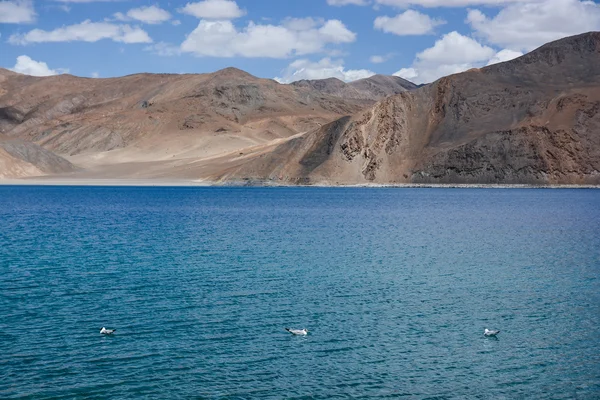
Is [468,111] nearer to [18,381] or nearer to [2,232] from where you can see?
[2,232]

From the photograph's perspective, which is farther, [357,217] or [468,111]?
[468,111]

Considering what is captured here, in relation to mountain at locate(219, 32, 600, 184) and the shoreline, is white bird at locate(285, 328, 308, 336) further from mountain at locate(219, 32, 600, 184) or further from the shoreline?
the shoreline

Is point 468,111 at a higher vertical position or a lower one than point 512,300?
higher

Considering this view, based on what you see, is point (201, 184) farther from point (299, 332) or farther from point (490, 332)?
point (490, 332)

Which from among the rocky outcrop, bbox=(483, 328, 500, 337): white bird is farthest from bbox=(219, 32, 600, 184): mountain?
bbox=(483, 328, 500, 337): white bird

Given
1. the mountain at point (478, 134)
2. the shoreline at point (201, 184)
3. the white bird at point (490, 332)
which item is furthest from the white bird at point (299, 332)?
the shoreline at point (201, 184)

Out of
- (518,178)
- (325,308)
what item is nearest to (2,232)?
(325,308)
